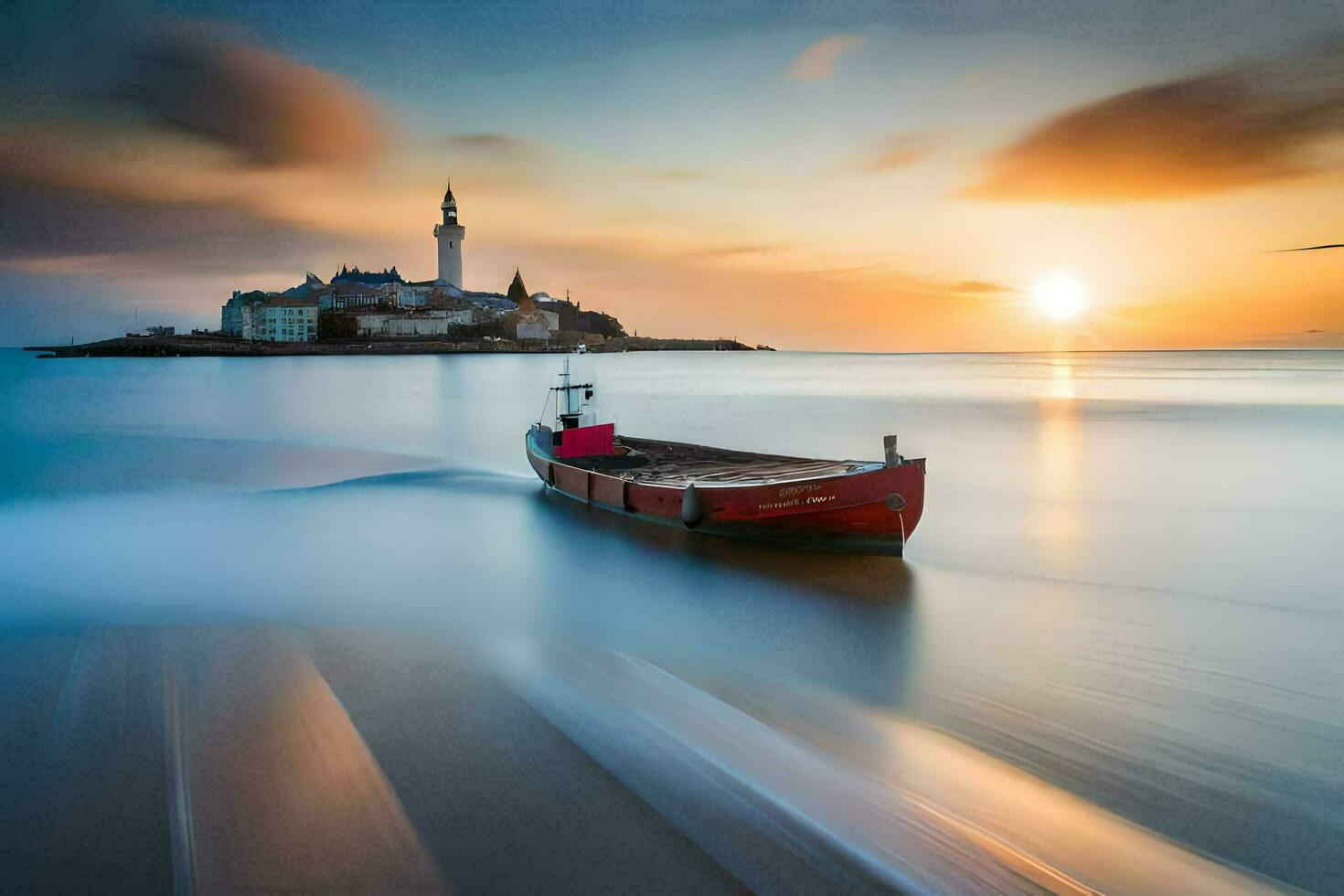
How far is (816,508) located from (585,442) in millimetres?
9169

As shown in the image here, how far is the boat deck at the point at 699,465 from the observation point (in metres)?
17.6

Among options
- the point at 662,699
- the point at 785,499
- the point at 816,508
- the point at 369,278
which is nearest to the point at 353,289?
the point at 369,278

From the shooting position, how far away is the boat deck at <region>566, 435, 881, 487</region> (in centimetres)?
1756

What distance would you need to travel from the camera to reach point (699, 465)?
818 inches

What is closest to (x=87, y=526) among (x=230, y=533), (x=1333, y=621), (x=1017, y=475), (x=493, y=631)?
(x=230, y=533)

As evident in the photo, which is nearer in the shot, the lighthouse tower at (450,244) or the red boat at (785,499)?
the red boat at (785,499)

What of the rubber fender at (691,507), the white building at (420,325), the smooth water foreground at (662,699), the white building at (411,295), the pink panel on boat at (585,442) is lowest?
the smooth water foreground at (662,699)

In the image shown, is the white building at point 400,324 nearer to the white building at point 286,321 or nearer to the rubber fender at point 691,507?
the white building at point 286,321

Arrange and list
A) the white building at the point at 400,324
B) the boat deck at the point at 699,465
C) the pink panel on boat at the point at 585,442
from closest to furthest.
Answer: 1. the boat deck at the point at 699,465
2. the pink panel on boat at the point at 585,442
3. the white building at the point at 400,324

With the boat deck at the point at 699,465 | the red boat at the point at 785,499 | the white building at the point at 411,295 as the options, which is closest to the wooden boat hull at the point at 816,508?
the red boat at the point at 785,499

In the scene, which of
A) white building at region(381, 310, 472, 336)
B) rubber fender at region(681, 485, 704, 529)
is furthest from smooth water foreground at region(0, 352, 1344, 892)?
white building at region(381, 310, 472, 336)

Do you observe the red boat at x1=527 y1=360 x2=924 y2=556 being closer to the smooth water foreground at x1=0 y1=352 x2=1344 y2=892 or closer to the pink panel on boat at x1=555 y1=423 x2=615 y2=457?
the smooth water foreground at x1=0 y1=352 x2=1344 y2=892

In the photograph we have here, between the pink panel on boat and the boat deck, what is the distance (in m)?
0.54

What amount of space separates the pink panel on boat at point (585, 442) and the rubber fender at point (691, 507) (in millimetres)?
6453
